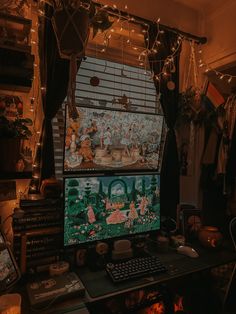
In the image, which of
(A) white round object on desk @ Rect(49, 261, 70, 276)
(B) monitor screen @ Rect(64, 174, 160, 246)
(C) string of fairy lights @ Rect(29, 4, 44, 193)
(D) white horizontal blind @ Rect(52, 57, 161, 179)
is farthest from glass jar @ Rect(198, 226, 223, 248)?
(C) string of fairy lights @ Rect(29, 4, 44, 193)

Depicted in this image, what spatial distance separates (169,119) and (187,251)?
1.07 m

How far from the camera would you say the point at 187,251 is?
150 cm

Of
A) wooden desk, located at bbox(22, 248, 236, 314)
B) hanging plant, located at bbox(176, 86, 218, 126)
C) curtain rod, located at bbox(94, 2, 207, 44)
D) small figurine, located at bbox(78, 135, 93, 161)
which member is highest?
curtain rod, located at bbox(94, 2, 207, 44)

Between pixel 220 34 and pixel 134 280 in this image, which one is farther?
pixel 220 34

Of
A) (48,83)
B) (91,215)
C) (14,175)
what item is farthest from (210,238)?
(48,83)

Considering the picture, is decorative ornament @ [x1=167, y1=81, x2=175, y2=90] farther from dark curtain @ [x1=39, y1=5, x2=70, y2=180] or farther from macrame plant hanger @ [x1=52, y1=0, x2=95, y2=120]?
macrame plant hanger @ [x1=52, y1=0, x2=95, y2=120]

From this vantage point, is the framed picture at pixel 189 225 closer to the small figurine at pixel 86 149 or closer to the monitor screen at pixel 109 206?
the monitor screen at pixel 109 206

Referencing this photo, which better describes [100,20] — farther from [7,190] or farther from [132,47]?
[7,190]

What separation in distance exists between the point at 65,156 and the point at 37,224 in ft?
1.66

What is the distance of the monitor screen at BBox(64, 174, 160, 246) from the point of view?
4.30 ft

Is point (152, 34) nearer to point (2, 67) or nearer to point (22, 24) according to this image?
point (22, 24)

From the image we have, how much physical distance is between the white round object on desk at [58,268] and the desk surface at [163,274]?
86mm

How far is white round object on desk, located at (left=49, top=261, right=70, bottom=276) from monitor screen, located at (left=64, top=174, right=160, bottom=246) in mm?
112

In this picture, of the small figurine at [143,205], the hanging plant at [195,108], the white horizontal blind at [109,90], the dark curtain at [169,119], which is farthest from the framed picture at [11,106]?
the hanging plant at [195,108]
